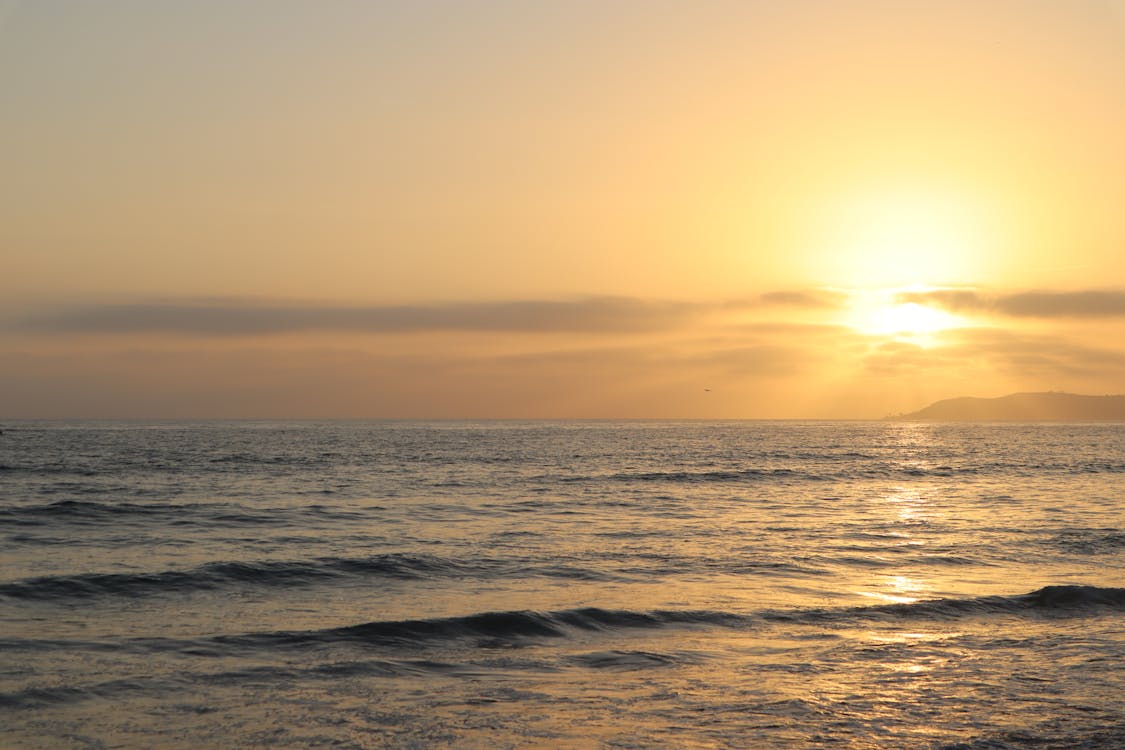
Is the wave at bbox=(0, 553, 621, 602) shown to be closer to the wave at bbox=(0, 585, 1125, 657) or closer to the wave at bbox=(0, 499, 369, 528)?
the wave at bbox=(0, 585, 1125, 657)

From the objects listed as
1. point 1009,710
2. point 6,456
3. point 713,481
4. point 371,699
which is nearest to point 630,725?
point 371,699

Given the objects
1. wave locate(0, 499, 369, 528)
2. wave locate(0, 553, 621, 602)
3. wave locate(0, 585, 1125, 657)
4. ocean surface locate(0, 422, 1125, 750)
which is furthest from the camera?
wave locate(0, 499, 369, 528)

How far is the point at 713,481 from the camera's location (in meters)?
66.0

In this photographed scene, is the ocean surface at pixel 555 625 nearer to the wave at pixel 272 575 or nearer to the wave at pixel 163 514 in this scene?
the wave at pixel 272 575

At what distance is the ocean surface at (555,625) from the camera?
13.1 metres

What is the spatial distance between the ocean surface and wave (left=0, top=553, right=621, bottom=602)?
135 millimetres

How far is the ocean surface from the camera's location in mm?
13078

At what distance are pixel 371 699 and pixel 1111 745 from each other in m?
10.1

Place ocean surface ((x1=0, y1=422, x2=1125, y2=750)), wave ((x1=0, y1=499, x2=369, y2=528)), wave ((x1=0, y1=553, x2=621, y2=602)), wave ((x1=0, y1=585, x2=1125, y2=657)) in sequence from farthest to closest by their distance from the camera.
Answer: wave ((x1=0, y1=499, x2=369, y2=528)) → wave ((x1=0, y1=553, x2=621, y2=602)) → wave ((x1=0, y1=585, x2=1125, y2=657)) → ocean surface ((x1=0, y1=422, x2=1125, y2=750))

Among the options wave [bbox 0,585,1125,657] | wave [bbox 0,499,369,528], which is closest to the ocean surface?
wave [bbox 0,585,1125,657]

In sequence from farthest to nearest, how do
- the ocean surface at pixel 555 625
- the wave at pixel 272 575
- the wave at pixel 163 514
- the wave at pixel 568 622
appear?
the wave at pixel 163 514, the wave at pixel 272 575, the wave at pixel 568 622, the ocean surface at pixel 555 625

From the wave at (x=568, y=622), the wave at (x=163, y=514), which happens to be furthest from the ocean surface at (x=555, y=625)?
the wave at (x=163, y=514)

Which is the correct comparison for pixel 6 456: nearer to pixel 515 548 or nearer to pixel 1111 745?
pixel 515 548

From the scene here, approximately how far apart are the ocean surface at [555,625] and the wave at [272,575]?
14 centimetres
